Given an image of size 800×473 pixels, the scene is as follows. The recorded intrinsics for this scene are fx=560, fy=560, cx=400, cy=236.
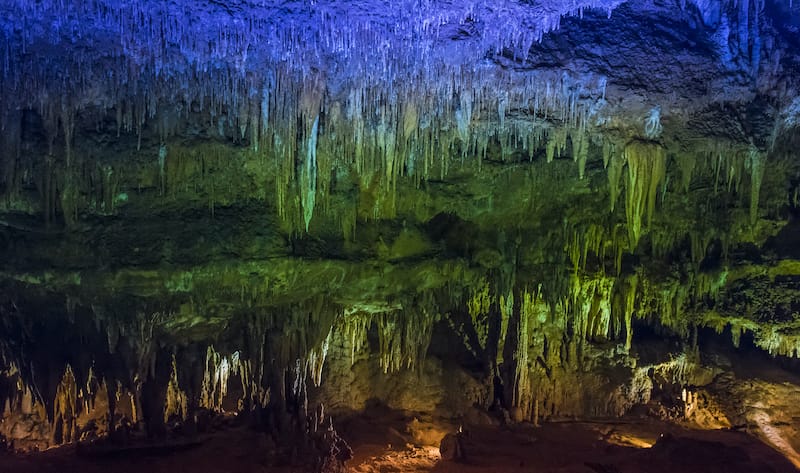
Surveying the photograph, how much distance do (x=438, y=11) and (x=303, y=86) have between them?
71.6 inches

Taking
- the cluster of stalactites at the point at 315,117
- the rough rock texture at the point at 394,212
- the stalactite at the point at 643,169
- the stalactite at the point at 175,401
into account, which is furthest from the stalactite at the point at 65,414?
the stalactite at the point at 643,169

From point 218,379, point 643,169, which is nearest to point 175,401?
point 218,379

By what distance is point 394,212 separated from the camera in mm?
8742

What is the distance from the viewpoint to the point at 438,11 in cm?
513

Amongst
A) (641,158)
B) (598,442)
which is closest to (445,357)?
(598,442)

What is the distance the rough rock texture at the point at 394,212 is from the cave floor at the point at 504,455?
629mm

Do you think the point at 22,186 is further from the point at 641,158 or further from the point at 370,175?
the point at 641,158

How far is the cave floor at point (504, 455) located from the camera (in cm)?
775

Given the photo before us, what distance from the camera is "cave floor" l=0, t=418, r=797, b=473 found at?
7750mm

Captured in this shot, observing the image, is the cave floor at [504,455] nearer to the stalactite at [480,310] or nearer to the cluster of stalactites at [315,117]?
the stalactite at [480,310]

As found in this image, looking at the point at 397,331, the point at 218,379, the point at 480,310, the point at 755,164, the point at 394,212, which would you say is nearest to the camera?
the point at 755,164

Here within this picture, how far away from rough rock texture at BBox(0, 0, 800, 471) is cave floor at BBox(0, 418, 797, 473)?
0.63 metres

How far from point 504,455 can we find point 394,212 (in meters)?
4.43

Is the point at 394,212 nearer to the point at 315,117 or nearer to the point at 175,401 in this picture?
the point at 315,117
